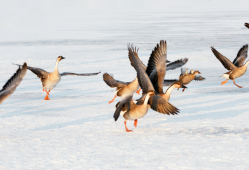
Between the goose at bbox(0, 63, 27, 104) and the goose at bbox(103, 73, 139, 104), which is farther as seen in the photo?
the goose at bbox(103, 73, 139, 104)

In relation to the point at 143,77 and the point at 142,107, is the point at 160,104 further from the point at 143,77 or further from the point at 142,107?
the point at 143,77

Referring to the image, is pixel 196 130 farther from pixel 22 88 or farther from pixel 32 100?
pixel 22 88

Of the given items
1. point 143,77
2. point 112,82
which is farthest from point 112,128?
point 112,82

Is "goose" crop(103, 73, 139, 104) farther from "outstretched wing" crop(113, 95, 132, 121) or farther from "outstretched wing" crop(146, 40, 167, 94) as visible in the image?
"outstretched wing" crop(113, 95, 132, 121)

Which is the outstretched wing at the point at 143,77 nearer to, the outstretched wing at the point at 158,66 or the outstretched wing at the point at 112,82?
the outstretched wing at the point at 158,66

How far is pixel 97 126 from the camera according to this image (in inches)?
306

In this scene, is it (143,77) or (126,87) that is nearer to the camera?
(143,77)

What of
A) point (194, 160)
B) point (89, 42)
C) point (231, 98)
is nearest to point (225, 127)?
point (194, 160)

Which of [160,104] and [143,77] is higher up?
[143,77]

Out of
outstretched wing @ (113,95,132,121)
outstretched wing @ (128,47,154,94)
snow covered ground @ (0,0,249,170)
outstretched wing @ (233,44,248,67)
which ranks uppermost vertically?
outstretched wing @ (128,47,154,94)

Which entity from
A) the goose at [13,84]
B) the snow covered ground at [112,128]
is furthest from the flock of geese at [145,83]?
the snow covered ground at [112,128]

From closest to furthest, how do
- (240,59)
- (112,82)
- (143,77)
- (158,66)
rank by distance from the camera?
(143,77) < (158,66) < (112,82) < (240,59)

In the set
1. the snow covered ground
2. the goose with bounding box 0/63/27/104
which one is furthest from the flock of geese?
the snow covered ground

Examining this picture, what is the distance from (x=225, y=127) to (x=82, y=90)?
549cm
